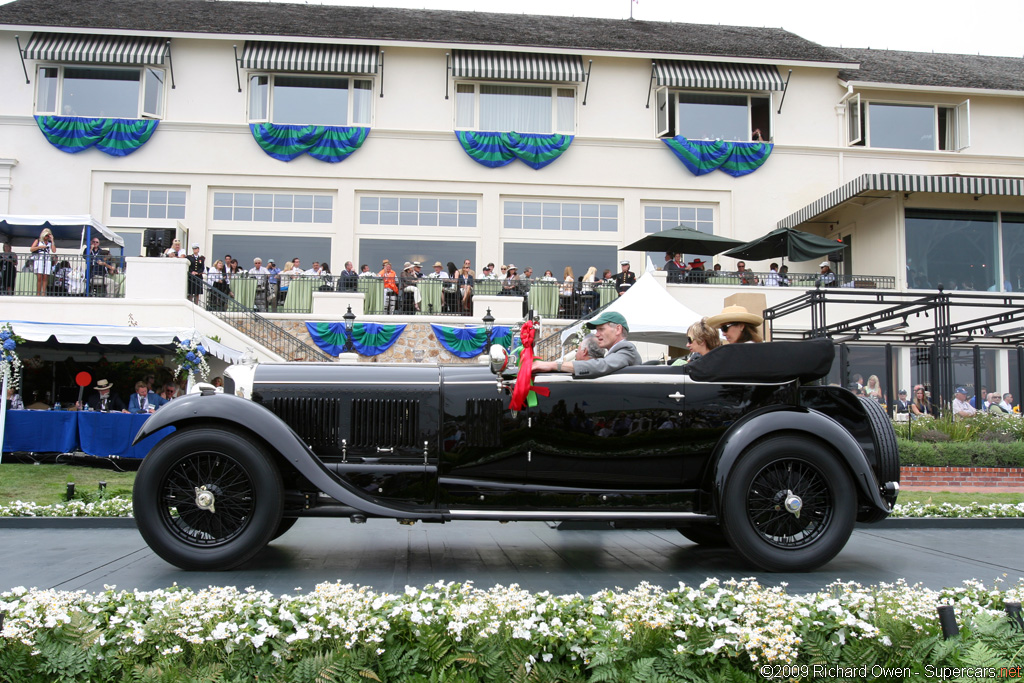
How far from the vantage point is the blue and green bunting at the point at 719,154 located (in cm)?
2284

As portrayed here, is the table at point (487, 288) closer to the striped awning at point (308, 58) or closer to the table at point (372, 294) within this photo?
the table at point (372, 294)

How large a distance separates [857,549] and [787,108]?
21.1m

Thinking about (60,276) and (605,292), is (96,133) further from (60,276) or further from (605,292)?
(605,292)

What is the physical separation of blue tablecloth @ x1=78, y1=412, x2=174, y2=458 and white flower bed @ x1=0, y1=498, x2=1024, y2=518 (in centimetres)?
648

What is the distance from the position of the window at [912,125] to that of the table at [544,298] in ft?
39.5

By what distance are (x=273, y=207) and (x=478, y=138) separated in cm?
642

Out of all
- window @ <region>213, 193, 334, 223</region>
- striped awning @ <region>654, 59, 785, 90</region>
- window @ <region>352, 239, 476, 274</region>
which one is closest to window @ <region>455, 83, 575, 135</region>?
striped awning @ <region>654, 59, 785, 90</region>

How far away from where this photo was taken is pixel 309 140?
21906mm

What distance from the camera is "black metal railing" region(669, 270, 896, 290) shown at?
1973 centimetres

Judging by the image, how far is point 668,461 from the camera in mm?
4758

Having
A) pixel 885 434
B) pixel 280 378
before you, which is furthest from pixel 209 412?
pixel 885 434

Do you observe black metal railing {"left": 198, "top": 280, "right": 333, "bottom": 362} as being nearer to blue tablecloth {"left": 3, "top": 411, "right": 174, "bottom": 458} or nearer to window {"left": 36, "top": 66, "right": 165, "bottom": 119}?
blue tablecloth {"left": 3, "top": 411, "right": 174, "bottom": 458}

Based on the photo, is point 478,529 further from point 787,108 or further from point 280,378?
point 787,108

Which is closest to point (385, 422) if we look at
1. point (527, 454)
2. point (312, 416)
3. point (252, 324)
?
point (312, 416)
